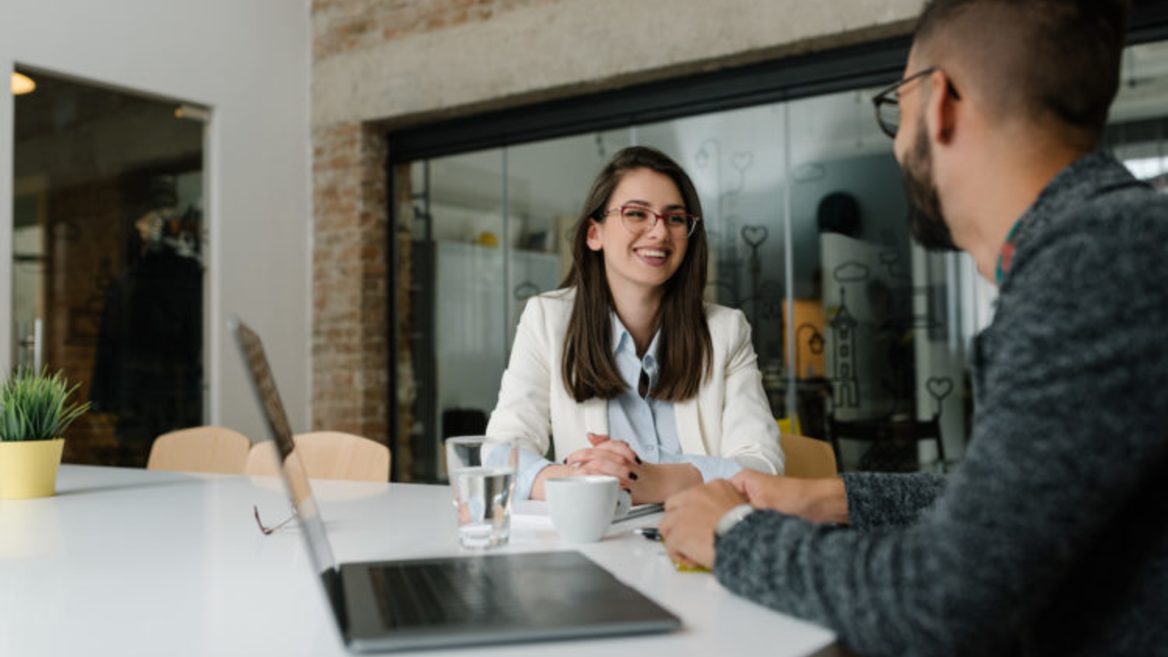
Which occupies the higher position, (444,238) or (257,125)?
(257,125)

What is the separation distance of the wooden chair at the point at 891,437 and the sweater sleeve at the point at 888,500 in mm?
2513

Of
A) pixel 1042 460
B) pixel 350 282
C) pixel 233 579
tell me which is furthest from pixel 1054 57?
pixel 350 282

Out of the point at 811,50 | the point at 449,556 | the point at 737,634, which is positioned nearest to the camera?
the point at 737,634

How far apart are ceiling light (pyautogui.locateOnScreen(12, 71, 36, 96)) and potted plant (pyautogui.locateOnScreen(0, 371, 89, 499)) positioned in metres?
2.26

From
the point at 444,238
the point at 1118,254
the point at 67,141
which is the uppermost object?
the point at 67,141

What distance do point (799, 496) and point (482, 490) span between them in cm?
42

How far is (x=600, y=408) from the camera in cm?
204

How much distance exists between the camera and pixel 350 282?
477 cm

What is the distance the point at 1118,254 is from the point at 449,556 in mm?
796

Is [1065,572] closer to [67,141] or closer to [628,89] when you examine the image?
[628,89]

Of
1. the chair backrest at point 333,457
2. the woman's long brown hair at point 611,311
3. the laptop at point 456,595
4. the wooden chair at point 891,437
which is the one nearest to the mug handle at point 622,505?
the laptop at point 456,595

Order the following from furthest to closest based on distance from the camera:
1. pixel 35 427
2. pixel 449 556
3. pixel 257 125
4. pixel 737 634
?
pixel 257 125
pixel 35 427
pixel 449 556
pixel 737 634

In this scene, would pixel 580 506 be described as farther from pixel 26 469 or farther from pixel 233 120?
pixel 233 120

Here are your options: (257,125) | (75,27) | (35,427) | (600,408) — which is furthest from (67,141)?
(600,408)
